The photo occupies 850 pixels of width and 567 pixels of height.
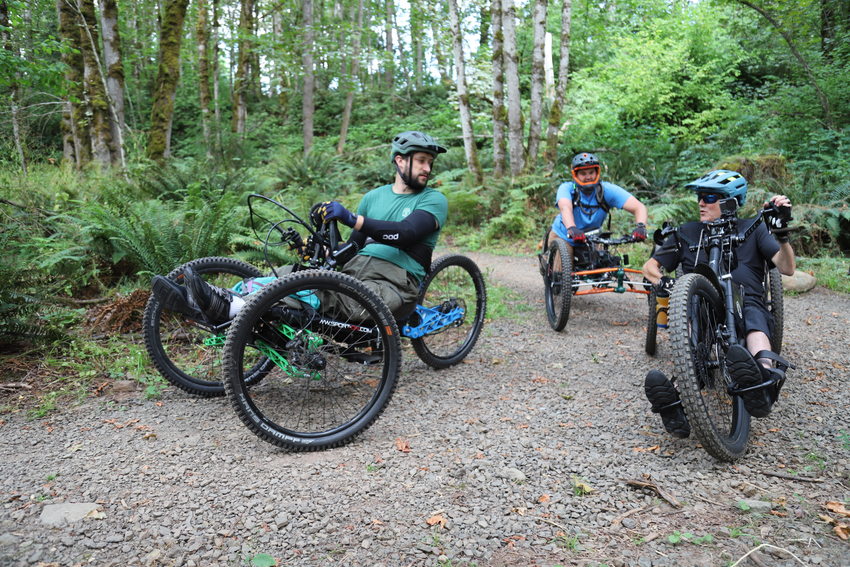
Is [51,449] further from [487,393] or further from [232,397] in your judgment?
[487,393]

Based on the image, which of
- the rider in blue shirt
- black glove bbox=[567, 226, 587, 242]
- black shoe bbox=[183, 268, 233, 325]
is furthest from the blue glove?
the rider in blue shirt

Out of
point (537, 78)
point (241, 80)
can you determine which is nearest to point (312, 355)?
point (537, 78)

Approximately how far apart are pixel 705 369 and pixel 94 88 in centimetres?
1036

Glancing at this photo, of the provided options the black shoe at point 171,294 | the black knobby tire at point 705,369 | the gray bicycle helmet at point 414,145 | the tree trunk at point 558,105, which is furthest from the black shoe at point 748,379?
the tree trunk at point 558,105

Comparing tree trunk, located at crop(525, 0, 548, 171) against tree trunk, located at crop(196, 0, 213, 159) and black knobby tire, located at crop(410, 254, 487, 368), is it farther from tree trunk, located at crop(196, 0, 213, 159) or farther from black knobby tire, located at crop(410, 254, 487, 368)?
tree trunk, located at crop(196, 0, 213, 159)

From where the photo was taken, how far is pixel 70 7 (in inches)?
359

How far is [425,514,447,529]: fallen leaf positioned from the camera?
7.94ft

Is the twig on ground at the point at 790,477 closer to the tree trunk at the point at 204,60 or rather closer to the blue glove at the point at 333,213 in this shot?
the blue glove at the point at 333,213

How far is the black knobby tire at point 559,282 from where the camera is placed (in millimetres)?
5551

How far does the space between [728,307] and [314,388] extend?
2.77 meters

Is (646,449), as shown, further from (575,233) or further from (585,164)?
(585,164)

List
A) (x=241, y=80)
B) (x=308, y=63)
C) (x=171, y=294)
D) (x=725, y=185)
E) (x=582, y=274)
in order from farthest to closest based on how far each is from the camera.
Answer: (x=241, y=80), (x=308, y=63), (x=582, y=274), (x=725, y=185), (x=171, y=294)

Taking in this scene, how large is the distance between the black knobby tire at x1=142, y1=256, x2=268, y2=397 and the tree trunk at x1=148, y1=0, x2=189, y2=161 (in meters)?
6.87

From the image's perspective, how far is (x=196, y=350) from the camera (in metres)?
4.44
